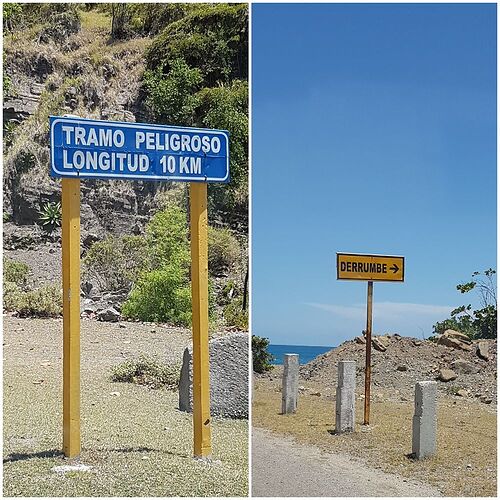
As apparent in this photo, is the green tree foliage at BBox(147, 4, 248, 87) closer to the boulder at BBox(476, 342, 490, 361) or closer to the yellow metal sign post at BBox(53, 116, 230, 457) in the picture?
the boulder at BBox(476, 342, 490, 361)

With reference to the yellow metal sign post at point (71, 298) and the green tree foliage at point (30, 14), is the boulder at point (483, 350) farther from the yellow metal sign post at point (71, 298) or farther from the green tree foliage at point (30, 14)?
the green tree foliage at point (30, 14)

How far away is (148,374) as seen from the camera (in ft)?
19.2

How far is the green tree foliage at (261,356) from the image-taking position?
7.57 m

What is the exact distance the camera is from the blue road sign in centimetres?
315

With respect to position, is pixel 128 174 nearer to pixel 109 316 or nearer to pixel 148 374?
pixel 148 374

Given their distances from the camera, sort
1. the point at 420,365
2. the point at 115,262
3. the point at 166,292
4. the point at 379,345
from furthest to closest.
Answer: the point at 115,262 < the point at 379,345 < the point at 166,292 < the point at 420,365

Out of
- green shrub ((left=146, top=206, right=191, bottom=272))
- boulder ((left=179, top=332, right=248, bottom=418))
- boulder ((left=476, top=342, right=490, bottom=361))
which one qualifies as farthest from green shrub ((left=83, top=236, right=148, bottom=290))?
boulder ((left=179, top=332, right=248, bottom=418))

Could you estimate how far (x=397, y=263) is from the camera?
189 inches

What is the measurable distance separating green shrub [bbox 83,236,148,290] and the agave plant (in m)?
0.85

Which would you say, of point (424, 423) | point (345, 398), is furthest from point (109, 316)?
point (424, 423)

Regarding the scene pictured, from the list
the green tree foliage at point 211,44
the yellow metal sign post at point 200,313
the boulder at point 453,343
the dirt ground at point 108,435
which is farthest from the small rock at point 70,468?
the green tree foliage at point 211,44

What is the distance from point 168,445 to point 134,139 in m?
1.62

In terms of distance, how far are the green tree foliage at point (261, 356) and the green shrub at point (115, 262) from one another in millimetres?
2665

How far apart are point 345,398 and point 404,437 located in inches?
16.5
